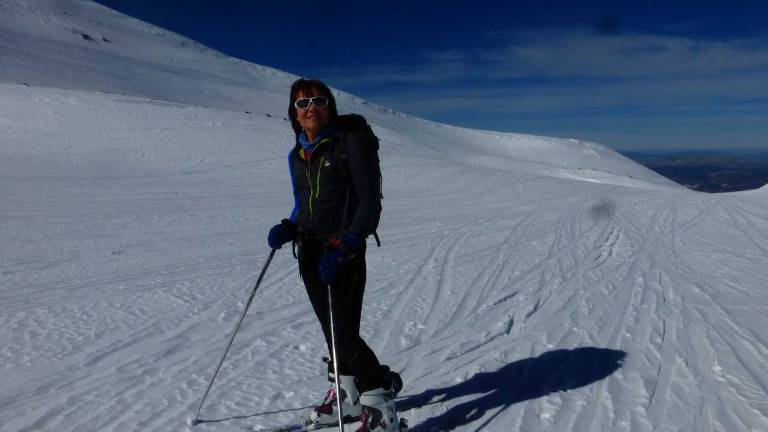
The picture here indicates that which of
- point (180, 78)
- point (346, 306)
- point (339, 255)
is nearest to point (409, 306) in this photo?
point (346, 306)

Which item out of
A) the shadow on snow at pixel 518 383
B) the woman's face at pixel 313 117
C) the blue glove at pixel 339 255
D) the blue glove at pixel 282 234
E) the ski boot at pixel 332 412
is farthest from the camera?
the shadow on snow at pixel 518 383

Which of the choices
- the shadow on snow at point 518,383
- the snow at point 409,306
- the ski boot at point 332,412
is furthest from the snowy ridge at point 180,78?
the ski boot at point 332,412

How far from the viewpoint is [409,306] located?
585 centimetres

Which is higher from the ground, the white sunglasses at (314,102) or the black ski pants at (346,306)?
the white sunglasses at (314,102)

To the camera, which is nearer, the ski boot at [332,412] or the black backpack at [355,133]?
the black backpack at [355,133]

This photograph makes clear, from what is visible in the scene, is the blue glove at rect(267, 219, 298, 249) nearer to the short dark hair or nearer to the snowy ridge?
the short dark hair

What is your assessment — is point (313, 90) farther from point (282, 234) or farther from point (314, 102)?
point (282, 234)

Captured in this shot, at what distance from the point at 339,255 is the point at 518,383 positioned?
1982 mm

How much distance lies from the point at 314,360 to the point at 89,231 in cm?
596

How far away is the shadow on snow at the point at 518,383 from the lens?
3589 millimetres

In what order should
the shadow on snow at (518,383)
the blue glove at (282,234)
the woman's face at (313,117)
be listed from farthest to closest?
1. the shadow on snow at (518,383)
2. the blue glove at (282,234)
3. the woman's face at (313,117)

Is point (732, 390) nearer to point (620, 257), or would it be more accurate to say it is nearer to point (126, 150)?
point (620, 257)

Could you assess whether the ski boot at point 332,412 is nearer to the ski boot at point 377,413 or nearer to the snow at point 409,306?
the ski boot at point 377,413

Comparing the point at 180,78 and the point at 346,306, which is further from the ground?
the point at 180,78
